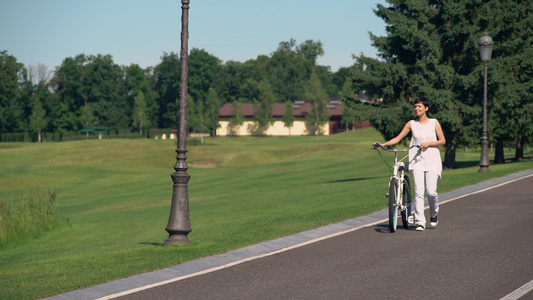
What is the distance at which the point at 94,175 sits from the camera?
165 ft

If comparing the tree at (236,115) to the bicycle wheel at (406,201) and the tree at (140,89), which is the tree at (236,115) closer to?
the tree at (140,89)

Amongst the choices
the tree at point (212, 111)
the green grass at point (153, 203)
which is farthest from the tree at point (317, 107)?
the green grass at point (153, 203)

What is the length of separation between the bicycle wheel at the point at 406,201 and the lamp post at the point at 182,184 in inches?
147

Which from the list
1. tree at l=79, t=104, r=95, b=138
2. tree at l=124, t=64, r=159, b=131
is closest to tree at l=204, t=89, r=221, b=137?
tree at l=124, t=64, r=159, b=131

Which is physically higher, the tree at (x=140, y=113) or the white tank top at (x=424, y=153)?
the tree at (x=140, y=113)

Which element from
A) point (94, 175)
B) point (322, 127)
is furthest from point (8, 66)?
point (94, 175)

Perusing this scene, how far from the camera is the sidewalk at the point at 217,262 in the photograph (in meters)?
7.29

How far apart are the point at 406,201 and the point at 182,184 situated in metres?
3.92

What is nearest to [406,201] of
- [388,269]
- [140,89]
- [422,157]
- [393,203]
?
[393,203]

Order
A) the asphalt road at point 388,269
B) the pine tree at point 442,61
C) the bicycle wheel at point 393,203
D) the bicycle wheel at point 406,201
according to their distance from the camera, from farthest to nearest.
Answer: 1. the pine tree at point 442,61
2. the bicycle wheel at point 406,201
3. the bicycle wheel at point 393,203
4. the asphalt road at point 388,269

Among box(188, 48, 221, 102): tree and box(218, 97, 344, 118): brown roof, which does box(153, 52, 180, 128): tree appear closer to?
box(188, 48, 221, 102): tree

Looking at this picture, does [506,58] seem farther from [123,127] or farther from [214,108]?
[123,127]

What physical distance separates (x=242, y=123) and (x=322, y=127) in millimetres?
15288

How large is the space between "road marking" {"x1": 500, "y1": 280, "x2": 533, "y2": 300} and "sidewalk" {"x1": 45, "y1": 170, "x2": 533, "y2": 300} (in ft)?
11.8
